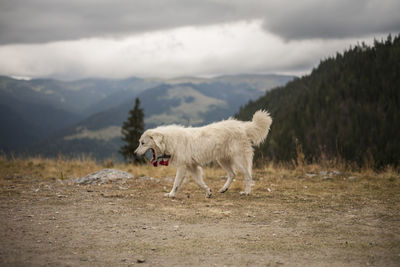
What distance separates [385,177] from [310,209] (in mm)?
5777

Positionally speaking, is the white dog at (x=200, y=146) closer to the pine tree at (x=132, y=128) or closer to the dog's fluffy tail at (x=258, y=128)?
the dog's fluffy tail at (x=258, y=128)

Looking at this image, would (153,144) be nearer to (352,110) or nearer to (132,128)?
(132,128)

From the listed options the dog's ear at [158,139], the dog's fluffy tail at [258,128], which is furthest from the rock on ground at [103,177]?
the dog's fluffy tail at [258,128]

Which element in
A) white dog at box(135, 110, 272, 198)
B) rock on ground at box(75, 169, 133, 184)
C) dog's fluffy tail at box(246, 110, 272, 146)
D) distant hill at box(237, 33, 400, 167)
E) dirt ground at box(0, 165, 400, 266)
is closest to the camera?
dirt ground at box(0, 165, 400, 266)

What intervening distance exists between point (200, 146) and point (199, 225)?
10.8 ft

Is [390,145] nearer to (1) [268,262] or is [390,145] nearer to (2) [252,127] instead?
(2) [252,127]

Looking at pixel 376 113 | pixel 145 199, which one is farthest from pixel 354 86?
pixel 145 199

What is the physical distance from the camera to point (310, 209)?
771 cm

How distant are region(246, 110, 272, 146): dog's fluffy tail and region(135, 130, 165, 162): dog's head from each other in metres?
2.64

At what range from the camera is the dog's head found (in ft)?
30.9

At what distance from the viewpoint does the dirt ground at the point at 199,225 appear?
4.64 m

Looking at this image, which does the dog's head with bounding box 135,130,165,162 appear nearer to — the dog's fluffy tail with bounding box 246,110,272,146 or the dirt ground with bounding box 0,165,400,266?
the dirt ground with bounding box 0,165,400,266

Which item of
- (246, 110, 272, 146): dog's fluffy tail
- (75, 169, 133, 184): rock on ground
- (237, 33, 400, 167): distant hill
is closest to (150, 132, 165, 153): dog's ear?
(246, 110, 272, 146): dog's fluffy tail

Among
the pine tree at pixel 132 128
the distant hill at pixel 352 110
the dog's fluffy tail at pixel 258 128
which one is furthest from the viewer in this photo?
the distant hill at pixel 352 110
